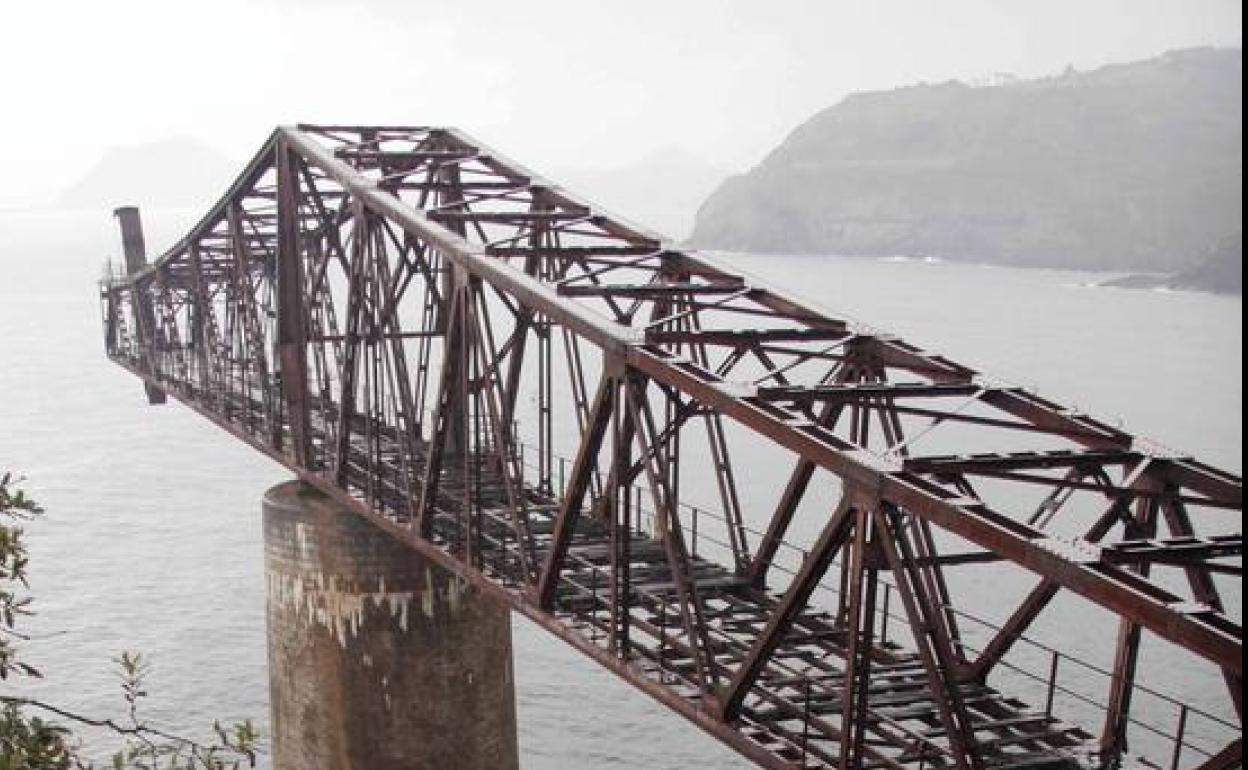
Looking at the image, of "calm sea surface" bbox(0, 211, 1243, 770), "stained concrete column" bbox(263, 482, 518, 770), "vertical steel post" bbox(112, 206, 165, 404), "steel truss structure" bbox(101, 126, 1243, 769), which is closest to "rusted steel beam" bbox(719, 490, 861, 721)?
"steel truss structure" bbox(101, 126, 1243, 769)

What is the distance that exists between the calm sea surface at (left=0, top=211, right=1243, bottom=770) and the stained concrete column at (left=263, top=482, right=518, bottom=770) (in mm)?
9912

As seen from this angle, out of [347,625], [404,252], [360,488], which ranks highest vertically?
[404,252]

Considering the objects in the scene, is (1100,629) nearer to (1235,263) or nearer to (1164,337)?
(1164,337)

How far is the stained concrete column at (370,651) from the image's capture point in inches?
1120

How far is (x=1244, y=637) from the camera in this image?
1084cm

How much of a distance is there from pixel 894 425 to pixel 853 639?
560cm

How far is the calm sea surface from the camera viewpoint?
139 ft

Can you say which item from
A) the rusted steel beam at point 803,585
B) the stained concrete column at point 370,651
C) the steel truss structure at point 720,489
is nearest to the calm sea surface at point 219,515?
the steel truss structure at point 720,489

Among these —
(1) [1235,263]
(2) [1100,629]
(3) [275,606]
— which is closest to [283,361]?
(3) [275,606]

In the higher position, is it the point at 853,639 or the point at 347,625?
the point at 853,639

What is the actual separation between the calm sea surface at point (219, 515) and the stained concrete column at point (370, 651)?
991 cm

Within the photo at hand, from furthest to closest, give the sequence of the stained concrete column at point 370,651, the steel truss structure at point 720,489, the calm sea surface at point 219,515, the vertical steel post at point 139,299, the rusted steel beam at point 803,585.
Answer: the vertical steel post at point 139,299 < the calm sea surface at point 219,515 < the stained concrete column at point 370,651 < the rusted steel beam at point 803,585 < the steel truss structure at point 720,489

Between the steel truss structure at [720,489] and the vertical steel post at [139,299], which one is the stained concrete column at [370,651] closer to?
the steel truss structure at [720,489]

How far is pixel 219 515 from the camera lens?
6544 cm
